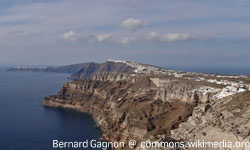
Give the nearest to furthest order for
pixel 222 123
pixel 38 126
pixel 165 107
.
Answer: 1. pixel 222 123
2. pixel 165 107
3. pixel 38 126

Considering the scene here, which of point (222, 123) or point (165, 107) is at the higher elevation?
point (222, 123)

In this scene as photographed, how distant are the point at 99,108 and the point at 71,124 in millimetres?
19500

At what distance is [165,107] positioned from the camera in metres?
70.8

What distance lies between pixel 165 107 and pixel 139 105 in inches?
326

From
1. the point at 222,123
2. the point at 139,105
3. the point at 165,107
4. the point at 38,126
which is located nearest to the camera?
the point at 222,123

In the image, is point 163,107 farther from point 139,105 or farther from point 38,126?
point 38,126

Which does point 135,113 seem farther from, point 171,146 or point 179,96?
point 171,146

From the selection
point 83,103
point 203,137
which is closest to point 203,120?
point 203,137

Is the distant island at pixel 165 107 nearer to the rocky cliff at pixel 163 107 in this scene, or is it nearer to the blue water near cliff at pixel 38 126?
the rocky cliff at pixel 163 107

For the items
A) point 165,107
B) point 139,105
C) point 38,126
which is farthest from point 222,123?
point 38,126

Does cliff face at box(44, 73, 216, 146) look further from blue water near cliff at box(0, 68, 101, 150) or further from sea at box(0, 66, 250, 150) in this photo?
blue water near cliff at box(0, 68, 101, 150)

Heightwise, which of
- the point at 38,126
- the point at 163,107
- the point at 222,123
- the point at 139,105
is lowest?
the point at 38,126

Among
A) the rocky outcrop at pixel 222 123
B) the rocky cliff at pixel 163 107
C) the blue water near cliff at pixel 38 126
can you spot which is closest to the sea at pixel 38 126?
the blue water near cliff at pixel 38 126

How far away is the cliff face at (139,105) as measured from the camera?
62750 millimetres
